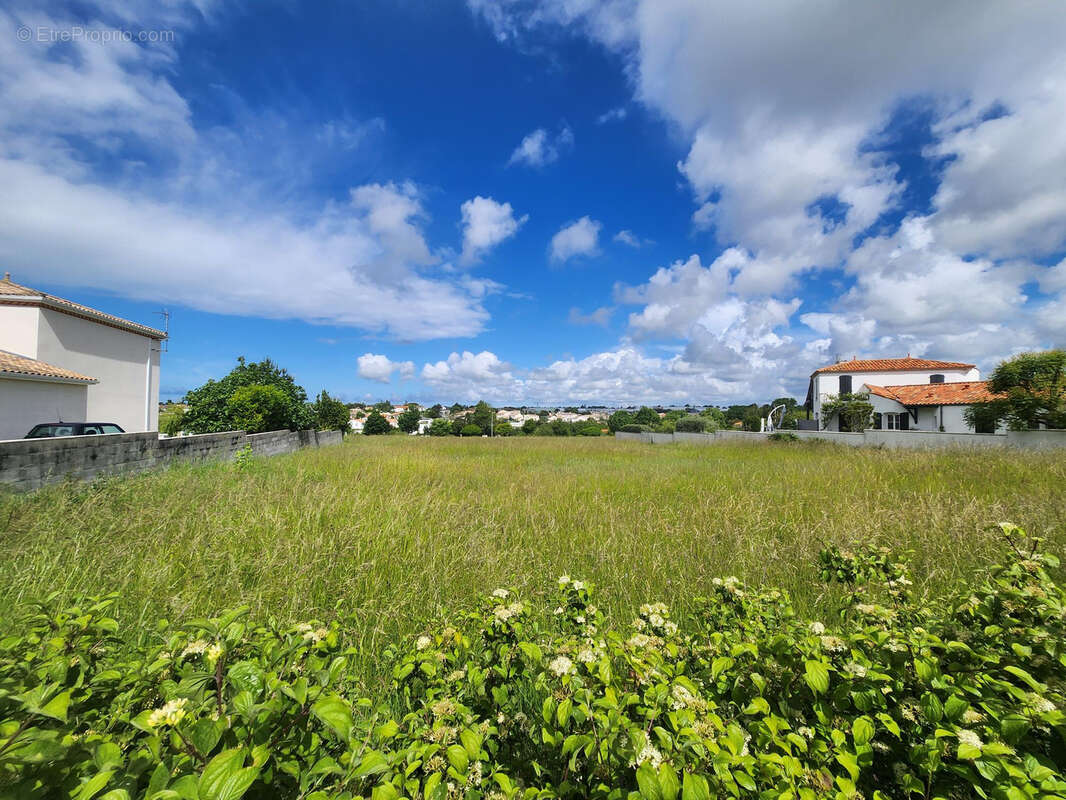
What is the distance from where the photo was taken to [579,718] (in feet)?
2.98

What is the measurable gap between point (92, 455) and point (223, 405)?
12389 millimetres

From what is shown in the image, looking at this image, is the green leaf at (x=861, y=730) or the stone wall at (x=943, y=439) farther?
the stone wall at (x=943, y=439)

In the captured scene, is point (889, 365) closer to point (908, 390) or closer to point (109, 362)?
point (908, 390)

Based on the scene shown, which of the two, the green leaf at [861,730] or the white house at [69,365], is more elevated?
the white house at [69,365]

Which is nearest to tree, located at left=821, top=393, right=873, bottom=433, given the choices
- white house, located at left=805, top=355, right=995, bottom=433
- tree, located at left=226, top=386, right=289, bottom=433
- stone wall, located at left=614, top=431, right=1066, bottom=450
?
white house, located at left=805, top=355, right=995, bottom=433

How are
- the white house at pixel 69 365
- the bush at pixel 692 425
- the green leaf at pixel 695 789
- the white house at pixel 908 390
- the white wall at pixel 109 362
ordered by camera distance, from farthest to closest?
the bush at pixel 692 425, the white house at pixel 908 390, the white wall at pixel 109 362, the white house at pixel 69 365, the green leaf at pixel 695 789

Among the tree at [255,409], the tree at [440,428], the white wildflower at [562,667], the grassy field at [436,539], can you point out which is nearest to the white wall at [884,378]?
the grassy field at [436,539]

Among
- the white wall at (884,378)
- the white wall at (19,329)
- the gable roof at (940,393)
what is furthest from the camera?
the white wall at (884,378)

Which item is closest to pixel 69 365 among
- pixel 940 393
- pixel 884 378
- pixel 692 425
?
pixel 692 425

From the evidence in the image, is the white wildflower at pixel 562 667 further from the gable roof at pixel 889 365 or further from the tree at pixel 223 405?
the gable roof at pixel 889 365

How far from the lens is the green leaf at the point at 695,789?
2.31 feet

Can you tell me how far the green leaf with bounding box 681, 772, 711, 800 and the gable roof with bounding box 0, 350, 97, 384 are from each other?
55.8ft

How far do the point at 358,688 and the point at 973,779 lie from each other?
86.2 inches

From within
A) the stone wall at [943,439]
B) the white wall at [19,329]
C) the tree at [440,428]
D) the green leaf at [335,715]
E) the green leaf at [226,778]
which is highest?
the white wall at [19,329]
